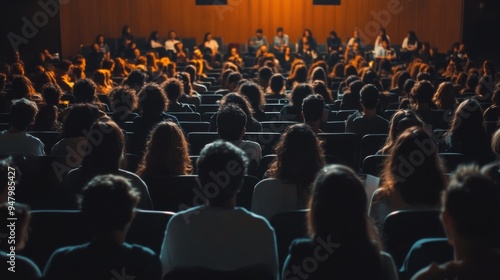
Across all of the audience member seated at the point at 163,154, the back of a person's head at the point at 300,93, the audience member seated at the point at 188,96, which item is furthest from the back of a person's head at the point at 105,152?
the audience member seated at the point at 188,96

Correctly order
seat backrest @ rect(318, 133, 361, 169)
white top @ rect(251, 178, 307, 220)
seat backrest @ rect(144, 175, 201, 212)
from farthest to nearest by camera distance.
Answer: seat backrest @ rect(318, 133, 361, 169) < seat backrest @ rect(144, 175, 201, 212) < white top @ rect(251, 178, 307, 220)

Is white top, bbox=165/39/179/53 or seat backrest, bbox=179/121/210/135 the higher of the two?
white top, bbox=165/39/179/53

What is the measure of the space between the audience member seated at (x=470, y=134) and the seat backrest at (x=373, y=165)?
1052mm

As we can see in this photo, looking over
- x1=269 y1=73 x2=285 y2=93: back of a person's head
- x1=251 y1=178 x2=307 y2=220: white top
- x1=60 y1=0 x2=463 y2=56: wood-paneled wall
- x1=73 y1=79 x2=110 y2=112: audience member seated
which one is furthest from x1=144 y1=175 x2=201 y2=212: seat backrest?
x1=60 y1=0 x2=463 y2=56: wood-paneled wall

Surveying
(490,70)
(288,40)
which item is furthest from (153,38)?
(490,70)

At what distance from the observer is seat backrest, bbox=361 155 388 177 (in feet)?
16.0

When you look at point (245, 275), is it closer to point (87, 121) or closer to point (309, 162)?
point (309, 162)

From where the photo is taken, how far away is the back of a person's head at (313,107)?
5828 millimetres

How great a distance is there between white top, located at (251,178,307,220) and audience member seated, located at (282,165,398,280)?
1292 millimetres

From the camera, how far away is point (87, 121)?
197 inches

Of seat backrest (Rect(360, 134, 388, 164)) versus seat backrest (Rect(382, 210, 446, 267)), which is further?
seat backrest (Rect(360, 134, 388, 164))

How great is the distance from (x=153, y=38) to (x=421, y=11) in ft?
31.9

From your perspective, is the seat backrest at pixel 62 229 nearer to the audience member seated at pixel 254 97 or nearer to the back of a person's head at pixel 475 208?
the back of a person's head at pixel 475 208

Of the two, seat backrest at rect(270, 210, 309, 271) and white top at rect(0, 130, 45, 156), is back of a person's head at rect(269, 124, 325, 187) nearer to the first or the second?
seat backrest at rect(270, 210, 309, 271)
